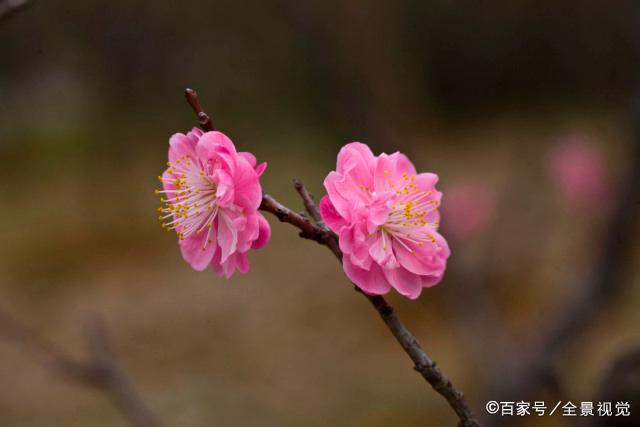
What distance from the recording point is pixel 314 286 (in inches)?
159

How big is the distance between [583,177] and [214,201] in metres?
2.04

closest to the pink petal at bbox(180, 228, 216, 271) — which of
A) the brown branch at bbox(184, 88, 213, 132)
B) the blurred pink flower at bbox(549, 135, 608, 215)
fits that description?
the brown branch at bbox(184, 88, 213, 132)

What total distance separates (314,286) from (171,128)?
2260 millimetres

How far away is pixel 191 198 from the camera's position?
61cm

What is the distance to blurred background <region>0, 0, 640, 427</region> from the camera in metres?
1.81

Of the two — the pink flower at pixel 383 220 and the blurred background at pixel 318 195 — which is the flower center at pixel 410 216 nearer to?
the pink flower at pixel 383 220

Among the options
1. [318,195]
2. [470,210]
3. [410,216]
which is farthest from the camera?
[318,195]

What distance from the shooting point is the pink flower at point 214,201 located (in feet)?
1.77

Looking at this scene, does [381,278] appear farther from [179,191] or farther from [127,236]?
[127,236]

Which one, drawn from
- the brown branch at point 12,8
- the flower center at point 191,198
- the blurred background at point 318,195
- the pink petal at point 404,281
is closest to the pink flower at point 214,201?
the flower center at point 191,198

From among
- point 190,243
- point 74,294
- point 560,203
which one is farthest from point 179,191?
point 74,294

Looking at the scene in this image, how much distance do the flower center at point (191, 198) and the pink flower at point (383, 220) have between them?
0.36 feet

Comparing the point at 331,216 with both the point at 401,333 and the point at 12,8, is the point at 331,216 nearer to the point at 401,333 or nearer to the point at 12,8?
the point at 401,333

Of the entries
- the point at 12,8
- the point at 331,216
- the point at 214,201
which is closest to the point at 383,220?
the point at 331,216
